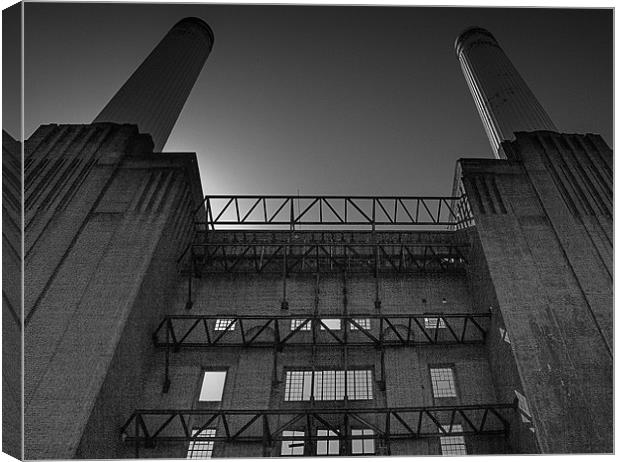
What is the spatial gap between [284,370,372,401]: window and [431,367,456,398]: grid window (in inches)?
85.8

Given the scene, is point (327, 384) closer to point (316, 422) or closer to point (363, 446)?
point (316, 422)

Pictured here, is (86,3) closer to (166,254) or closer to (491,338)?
(166,254)

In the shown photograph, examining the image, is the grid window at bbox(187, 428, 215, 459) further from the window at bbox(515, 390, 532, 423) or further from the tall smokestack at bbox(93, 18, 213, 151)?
the tall smokestack at bbox(93, 18, 213, 151)

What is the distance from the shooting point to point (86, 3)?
1456 cm

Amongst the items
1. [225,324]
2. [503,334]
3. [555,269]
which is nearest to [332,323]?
[225,324]

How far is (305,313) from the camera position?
894 inches

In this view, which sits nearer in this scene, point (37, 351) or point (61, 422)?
point (61, 422)

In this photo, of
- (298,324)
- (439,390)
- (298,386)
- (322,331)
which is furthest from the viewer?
(298,324)

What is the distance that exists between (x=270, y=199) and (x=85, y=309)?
10345mm

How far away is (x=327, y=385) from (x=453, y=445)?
4.45 m

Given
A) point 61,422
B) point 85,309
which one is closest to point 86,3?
point 85,309

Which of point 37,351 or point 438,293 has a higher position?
point 438,293

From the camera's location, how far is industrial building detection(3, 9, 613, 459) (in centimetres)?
Result: 1620

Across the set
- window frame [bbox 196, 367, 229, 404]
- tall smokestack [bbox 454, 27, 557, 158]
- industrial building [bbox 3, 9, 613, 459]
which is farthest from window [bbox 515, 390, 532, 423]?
tall smokestack [bbox 454, 27, 557, 158]
